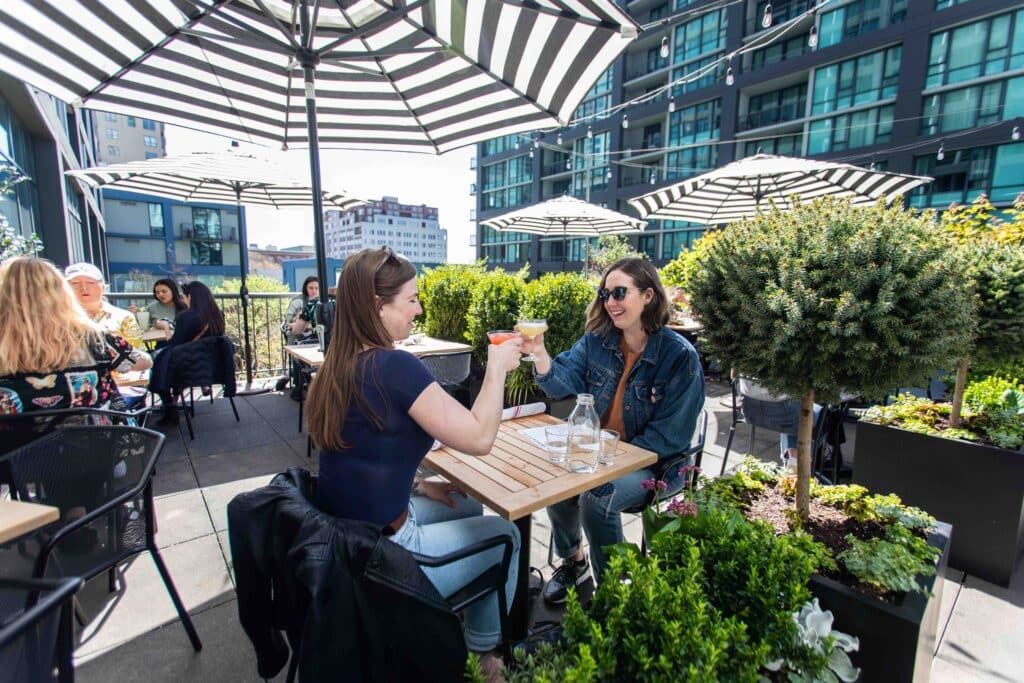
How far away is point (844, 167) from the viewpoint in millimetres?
5734

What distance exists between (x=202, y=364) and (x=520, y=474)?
12.5ft

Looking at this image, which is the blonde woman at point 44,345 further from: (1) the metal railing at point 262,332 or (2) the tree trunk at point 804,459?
(1) the metal railing at point 262,332

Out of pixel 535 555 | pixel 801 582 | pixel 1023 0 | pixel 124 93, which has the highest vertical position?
pixel 1023 0

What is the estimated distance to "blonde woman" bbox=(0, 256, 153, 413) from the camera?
6.95ft

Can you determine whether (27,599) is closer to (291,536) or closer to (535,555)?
(291,536)

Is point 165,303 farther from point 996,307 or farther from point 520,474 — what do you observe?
point 996,307

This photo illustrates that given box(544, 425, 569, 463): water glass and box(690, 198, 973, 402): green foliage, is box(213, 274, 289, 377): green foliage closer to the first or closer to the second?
box(544, 425, 569, 463): water glass

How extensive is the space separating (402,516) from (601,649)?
2.55ft

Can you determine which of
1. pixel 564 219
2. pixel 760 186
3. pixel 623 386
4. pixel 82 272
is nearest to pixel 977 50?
pixel 760 186

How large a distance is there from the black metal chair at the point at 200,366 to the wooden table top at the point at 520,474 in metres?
3.39

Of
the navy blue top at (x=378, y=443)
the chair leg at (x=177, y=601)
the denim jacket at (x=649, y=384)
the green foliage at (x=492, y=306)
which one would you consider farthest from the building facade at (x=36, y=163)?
the denim jacket at (x=649, y=384)

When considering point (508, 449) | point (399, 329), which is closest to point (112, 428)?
point (399, 329)

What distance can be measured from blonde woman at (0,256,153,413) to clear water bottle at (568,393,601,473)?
7.94 feet

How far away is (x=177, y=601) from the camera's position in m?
1.84
